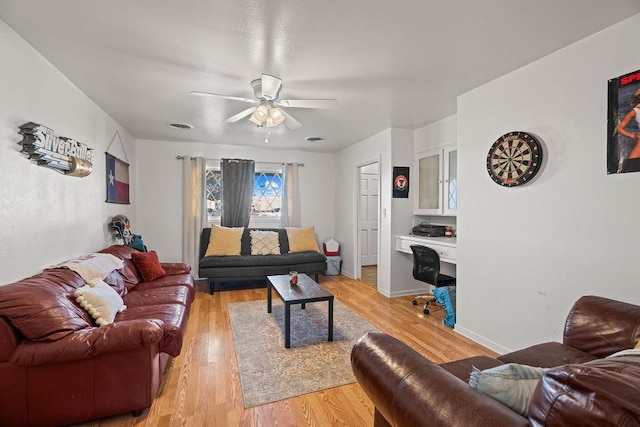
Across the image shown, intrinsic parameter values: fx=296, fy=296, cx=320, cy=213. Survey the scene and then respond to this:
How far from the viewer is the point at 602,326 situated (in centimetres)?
153

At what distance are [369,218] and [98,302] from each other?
4.94 metres

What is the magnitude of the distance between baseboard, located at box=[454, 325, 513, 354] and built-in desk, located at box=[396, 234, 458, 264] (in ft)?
2.16

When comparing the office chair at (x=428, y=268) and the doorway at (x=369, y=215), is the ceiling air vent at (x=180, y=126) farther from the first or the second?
the doorway at (x=369, y=215)

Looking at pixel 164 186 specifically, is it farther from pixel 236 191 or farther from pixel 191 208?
pixel 236 191

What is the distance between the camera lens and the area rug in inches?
81.0

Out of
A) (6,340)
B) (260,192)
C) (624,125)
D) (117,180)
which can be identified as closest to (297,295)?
(6,340)

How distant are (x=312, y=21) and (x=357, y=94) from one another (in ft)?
3.86

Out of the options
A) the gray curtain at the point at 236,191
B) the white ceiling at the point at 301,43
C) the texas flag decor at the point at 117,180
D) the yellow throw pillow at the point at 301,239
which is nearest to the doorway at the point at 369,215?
the yellow throw pillow at the point at 301,239

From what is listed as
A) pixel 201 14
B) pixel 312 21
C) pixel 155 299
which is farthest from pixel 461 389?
pixel 155 299

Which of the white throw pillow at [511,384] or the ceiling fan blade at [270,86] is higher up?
the ceiling fan blade at [270,86]

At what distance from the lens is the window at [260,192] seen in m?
5.14

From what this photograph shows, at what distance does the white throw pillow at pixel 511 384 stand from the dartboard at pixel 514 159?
5.75 ft

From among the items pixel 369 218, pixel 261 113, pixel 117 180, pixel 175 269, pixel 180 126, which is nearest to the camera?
pixel 261 113

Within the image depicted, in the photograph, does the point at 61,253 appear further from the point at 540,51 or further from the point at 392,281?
the point at 540,51
